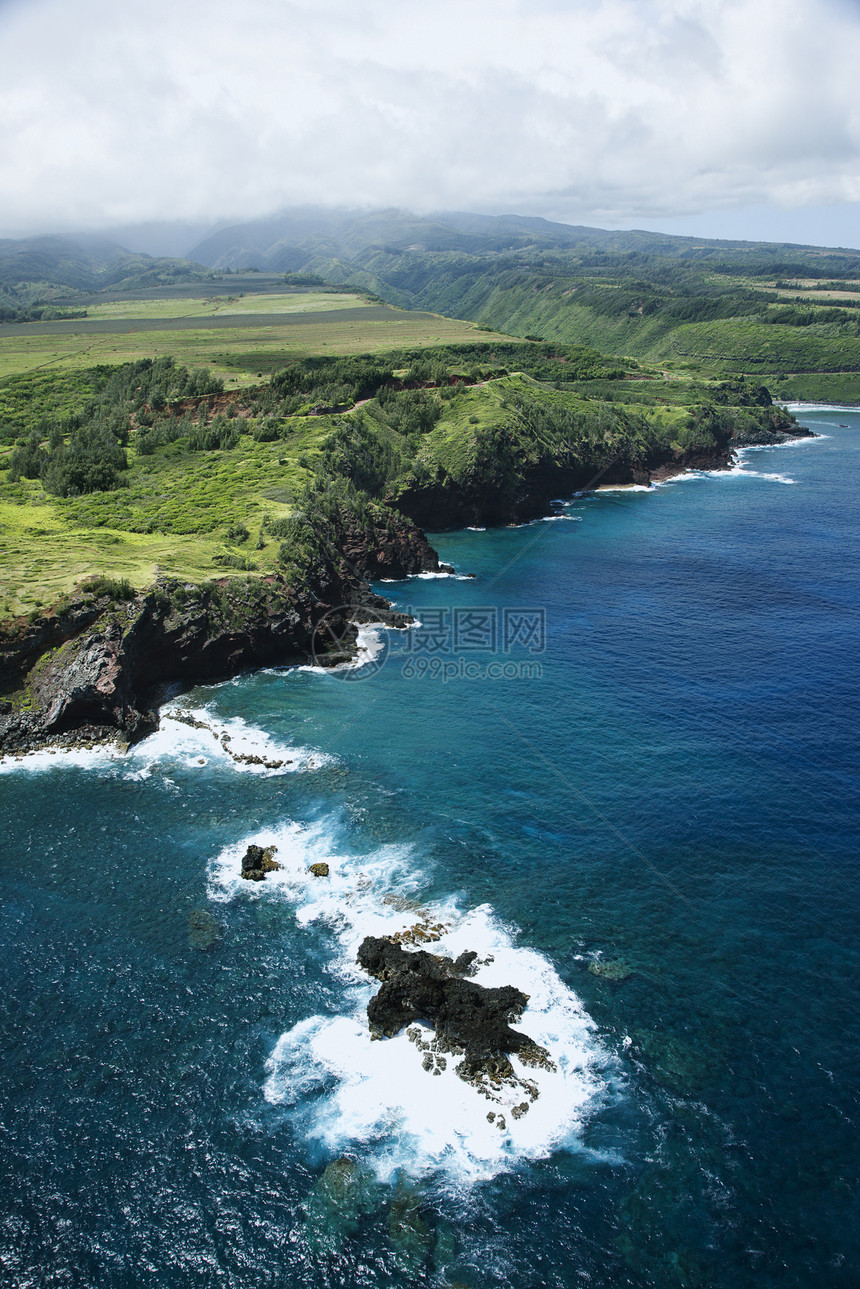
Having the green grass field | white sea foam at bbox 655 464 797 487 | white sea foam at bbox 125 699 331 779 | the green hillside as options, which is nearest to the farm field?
the green grass field

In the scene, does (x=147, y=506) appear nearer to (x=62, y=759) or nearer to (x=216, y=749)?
(x=62, y=759)

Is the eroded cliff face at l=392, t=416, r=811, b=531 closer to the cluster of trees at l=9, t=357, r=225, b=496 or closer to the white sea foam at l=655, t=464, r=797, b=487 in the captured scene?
the white sea foam at l=655, t=464, r=797, b=487

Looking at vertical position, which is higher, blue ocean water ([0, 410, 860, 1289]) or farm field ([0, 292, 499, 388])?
farm field ([0, 292, 499, 388])

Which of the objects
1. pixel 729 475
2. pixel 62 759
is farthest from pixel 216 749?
pixel 729 475

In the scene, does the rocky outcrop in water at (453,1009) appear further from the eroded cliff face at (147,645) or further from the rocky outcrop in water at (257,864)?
the eroded cliff face at (147,645)

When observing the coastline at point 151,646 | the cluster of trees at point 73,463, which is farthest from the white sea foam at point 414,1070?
the cluster of trees at point 73,463

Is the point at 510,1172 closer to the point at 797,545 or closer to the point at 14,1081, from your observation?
the point at 14,1081
